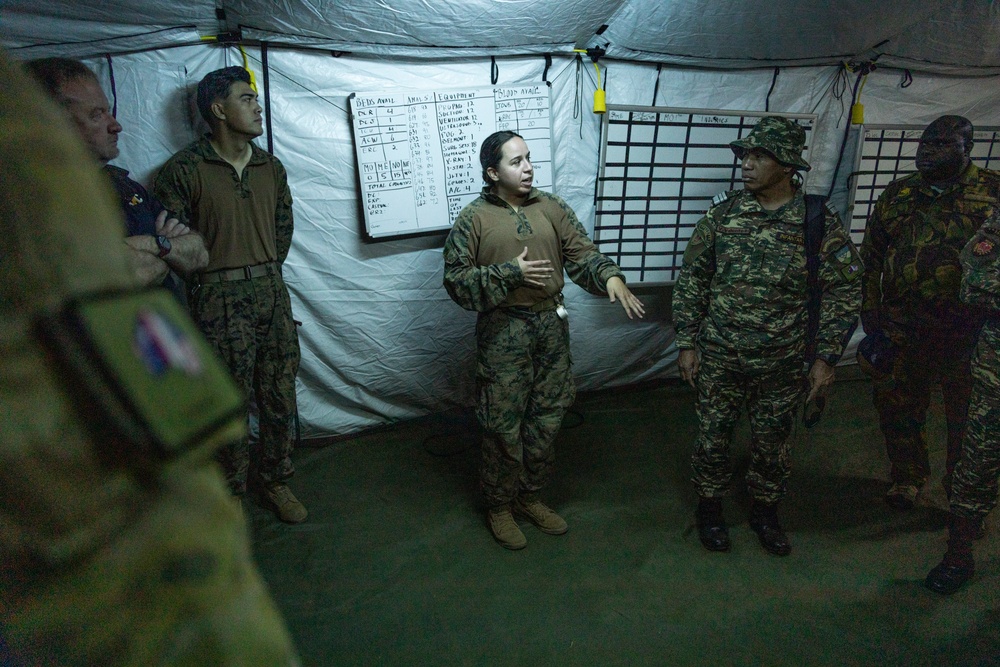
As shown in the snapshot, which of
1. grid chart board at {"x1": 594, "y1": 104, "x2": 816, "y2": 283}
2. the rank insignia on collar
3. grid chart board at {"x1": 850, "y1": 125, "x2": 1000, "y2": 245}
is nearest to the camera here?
the rank insignia on collar

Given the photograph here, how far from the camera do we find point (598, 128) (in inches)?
111

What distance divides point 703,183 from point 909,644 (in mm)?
2257

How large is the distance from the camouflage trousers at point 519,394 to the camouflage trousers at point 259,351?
2.50 ft

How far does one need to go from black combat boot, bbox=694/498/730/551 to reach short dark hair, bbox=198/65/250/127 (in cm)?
234

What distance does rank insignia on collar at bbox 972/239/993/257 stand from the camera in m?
1.73

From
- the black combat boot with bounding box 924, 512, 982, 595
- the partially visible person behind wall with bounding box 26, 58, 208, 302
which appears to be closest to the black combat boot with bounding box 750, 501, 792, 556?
the black combat boot with bounding box 924, 512, 982, 595

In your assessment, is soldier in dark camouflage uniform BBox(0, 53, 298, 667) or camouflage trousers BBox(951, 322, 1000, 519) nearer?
soldier in dark camouflage uniform BBox(0, 53, 298, 667)

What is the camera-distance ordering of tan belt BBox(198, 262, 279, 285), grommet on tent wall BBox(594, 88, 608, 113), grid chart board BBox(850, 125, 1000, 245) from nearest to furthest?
1. tan belt BBox(198, 262, 279, 285)
2. grommet on tent wall BBox(594, 88, 608, 113)
3. grid chart board BBox(850, 125, 1000, 245)

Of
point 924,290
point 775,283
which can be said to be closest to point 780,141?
point 775,283

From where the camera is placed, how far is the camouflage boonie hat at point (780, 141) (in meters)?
1.90

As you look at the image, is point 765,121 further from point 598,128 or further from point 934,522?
point 934,522

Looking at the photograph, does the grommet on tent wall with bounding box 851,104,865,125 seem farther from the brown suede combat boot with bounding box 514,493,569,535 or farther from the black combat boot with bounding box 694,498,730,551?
the brown suede combat boot with bounding box 514,493,569,535

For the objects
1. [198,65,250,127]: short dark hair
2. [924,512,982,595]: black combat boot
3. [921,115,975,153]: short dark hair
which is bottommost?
[924,512,982,595]: black combat boot

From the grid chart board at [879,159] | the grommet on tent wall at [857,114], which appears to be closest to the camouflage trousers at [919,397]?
the grid chart board at [879,159]
